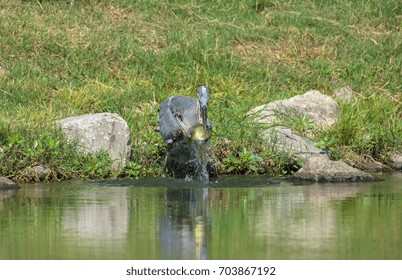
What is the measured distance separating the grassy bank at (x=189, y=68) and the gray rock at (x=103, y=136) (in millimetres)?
184

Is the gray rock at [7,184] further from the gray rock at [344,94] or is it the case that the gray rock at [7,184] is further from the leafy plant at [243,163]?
the gray rock at [344,94]

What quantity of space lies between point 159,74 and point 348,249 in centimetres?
829

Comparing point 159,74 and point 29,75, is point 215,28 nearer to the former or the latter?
point 159,74

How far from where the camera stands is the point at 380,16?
65.3 ft

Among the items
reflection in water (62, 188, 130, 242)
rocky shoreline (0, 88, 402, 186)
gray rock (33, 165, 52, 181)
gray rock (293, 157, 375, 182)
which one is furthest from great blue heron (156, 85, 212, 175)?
gray rock (33, 165, 52, 181)

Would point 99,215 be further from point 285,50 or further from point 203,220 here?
point 285,50

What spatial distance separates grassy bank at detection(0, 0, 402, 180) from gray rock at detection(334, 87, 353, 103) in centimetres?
24

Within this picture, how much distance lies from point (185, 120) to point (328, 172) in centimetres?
165

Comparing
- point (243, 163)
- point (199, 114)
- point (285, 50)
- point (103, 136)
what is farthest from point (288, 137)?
point (285, 50)

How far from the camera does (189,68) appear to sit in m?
17.2

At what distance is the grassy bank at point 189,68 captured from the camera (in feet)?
46.0

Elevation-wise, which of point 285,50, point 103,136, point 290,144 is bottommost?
point 290,144

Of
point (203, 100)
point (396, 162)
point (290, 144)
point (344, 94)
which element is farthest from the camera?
point (344, 94)

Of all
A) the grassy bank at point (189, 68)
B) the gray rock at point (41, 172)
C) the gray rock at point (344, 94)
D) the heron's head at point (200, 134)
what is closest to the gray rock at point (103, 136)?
the grassy bank at point (189, 68)
